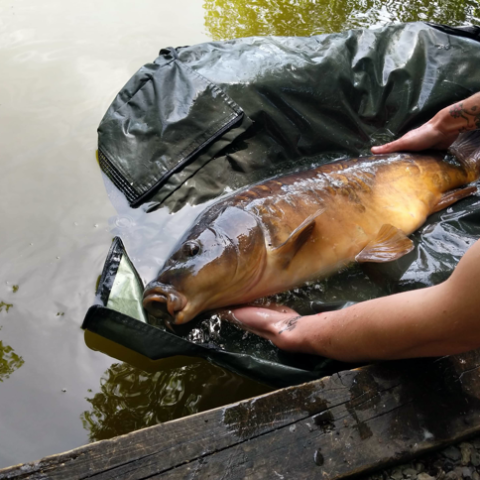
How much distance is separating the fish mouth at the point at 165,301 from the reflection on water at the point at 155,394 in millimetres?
253

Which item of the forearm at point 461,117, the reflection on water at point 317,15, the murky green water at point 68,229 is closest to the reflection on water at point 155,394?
the murky green water at point 68,229

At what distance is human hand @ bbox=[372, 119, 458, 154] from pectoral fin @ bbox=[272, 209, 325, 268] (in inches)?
43.5

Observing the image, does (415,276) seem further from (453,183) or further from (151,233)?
(151,233)

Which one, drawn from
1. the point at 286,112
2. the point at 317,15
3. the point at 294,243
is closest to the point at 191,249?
the point at 294,243

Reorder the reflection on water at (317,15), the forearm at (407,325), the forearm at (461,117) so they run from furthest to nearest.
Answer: the reflection on water at (317,15) < the forearm at (461,117) < the forearm at (407,325)

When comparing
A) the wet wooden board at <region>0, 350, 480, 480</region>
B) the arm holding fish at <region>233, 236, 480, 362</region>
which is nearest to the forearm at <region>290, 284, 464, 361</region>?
the arm holding fish at <region>233, 236, 480, 362</region>

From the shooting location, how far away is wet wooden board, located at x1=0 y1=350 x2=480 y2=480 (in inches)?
62.5

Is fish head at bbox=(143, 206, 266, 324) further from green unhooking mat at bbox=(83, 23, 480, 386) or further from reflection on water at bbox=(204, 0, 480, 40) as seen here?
reflection on water at bbox=(204, 0, 480, 40)

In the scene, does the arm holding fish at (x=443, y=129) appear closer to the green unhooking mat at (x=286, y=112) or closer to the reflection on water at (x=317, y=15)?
the green unhooking mat at (x=286, y=112)

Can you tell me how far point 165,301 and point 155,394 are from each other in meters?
0.44

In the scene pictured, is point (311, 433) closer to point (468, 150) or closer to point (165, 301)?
point (165, 301)

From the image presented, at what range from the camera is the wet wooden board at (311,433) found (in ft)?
5.21

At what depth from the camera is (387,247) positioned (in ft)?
8.38

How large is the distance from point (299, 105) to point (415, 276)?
151 centimetres
